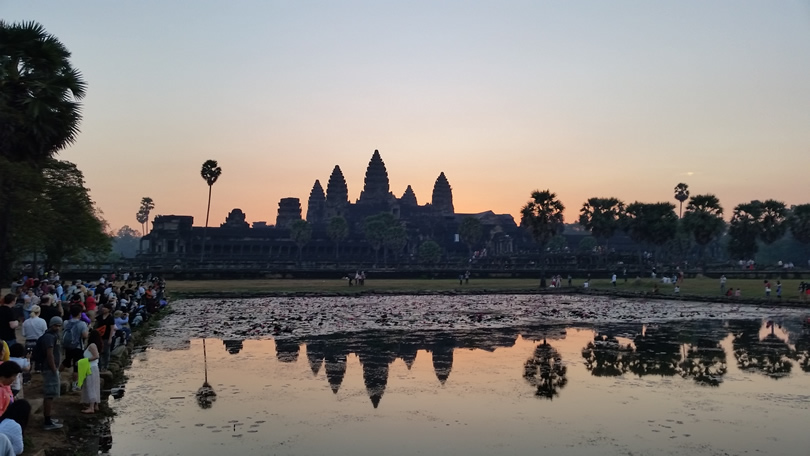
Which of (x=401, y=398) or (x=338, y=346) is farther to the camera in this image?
(x=338, y=346)

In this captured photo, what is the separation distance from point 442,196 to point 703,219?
3892 inches

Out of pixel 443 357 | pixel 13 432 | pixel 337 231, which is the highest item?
pixel 337 231

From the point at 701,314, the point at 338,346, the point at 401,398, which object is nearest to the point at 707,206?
the point at 701,314

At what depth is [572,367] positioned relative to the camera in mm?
18812

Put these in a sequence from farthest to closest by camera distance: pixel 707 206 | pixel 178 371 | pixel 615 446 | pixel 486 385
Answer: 1. pixel 707 206
2. pixel 178 371
3. pixel 486 385
4. pixel 615 446

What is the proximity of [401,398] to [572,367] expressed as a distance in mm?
5889

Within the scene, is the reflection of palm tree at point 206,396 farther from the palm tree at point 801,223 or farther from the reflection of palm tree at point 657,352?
the palm tree at point 801,223

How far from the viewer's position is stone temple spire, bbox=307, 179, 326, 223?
170 metres

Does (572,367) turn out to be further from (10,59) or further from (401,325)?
(10,59)

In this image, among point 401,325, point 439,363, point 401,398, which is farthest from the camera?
point 401,325

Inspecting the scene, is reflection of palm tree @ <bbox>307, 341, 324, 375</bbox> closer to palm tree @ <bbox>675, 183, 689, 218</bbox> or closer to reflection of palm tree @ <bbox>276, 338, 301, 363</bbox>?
reflection of palm tree @ <bbox>276, 338, 301, 363</bbox>

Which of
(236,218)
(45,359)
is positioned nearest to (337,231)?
(236,218)

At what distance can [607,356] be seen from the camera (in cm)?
2078

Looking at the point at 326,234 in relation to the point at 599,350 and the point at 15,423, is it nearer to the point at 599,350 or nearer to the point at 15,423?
the point at 599,350
